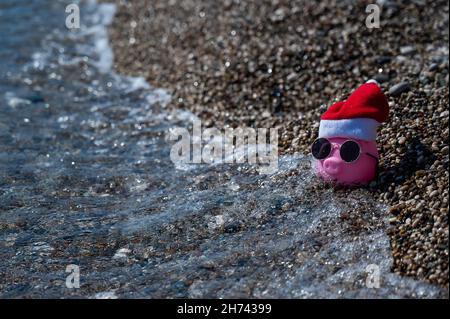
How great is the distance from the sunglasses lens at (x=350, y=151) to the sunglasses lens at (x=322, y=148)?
0.16 meters

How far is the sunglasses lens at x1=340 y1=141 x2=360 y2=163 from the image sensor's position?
19.0 feet

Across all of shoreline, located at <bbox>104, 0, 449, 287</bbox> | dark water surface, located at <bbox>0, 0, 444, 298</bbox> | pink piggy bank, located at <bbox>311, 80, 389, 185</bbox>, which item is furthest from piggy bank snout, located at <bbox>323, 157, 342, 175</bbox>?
shoreline, located at <bbox>104, 0, 449, 287</bbox>

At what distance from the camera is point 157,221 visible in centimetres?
615

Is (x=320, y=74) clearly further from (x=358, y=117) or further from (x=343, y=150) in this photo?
(x=343, y=150)

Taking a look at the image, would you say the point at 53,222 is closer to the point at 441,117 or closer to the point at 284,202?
the point at 284,202

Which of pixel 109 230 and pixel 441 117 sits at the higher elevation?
pixel 441 117

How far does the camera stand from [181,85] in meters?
9.29

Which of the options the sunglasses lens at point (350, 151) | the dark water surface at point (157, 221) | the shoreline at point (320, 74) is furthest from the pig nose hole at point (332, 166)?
the shoreline at point (320, 74)

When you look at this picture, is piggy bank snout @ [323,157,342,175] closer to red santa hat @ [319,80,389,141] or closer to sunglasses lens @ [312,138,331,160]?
sunglasses lens @ [312,138,331,160]

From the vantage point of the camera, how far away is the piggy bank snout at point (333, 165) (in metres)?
5.90

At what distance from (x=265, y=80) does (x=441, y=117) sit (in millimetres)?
Result: 2745

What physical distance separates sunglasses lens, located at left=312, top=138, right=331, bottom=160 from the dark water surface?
0.33 m

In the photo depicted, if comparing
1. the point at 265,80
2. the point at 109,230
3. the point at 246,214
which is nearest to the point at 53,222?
the point at 109,230

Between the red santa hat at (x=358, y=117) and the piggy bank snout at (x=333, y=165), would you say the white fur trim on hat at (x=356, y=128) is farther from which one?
the piggy bank snout at (x=333, y=165)
